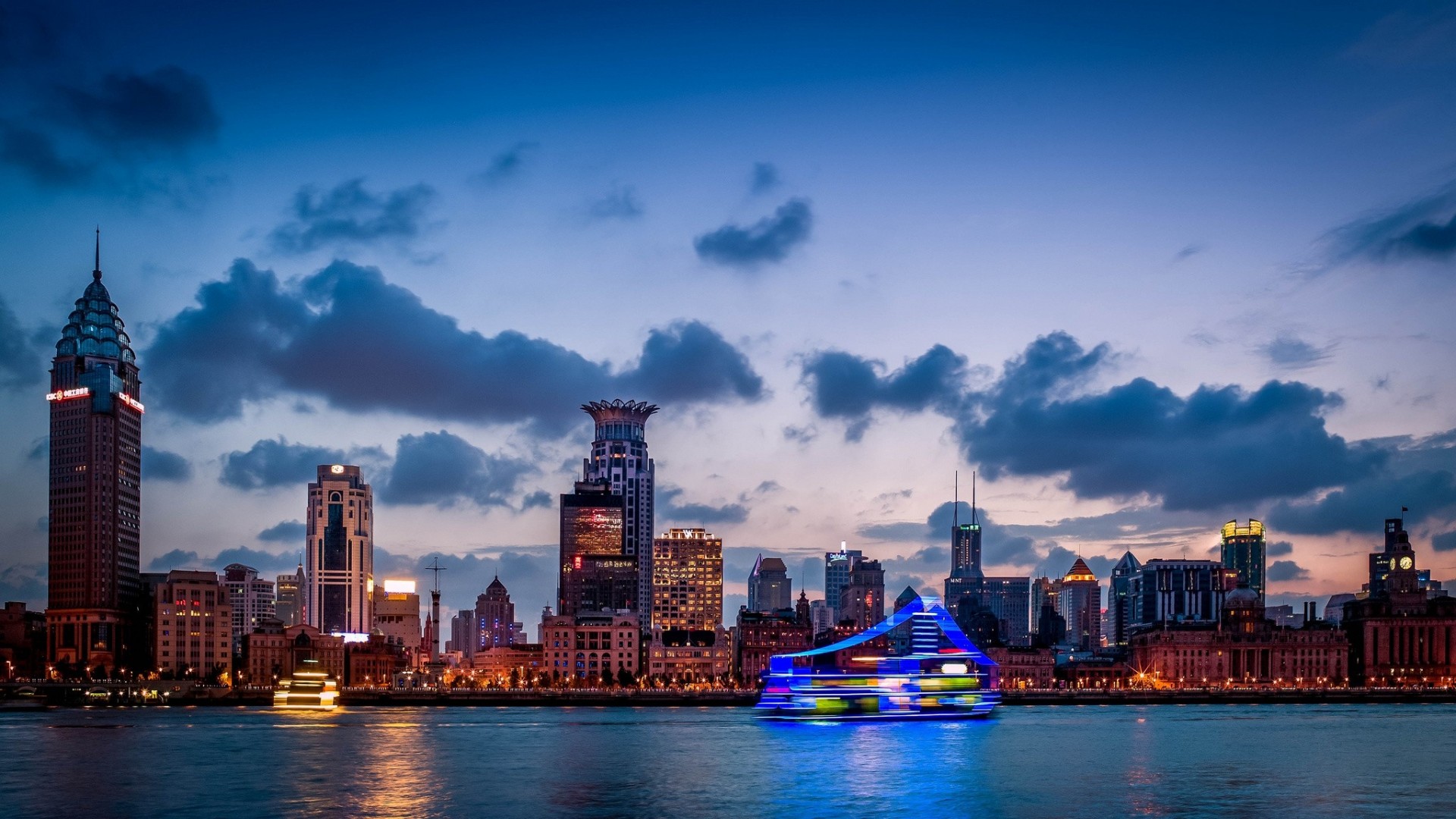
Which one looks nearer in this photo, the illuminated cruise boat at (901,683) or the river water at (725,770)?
the river water at (725,770)

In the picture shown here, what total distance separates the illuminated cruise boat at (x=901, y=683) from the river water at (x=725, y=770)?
6.58ft

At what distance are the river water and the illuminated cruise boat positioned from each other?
2.01m

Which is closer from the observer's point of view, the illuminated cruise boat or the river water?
the river water

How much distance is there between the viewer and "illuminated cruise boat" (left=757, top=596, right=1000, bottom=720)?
492ft

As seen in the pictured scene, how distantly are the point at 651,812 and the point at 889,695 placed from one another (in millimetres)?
75875

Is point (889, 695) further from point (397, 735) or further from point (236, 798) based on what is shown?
point (236, 798)

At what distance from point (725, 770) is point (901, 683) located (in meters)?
53.6

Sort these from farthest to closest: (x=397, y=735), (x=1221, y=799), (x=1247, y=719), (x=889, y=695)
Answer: (x=1247, y=719)
(x=889, y=695)
(x=397, y=735)
(x=1221, y=799)

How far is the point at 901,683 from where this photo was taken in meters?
151

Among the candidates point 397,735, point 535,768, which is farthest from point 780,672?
point 535,768

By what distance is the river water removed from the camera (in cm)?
8044

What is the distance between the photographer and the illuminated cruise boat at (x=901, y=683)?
150 metres

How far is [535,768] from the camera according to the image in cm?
10206

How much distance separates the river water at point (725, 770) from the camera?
80438mm
